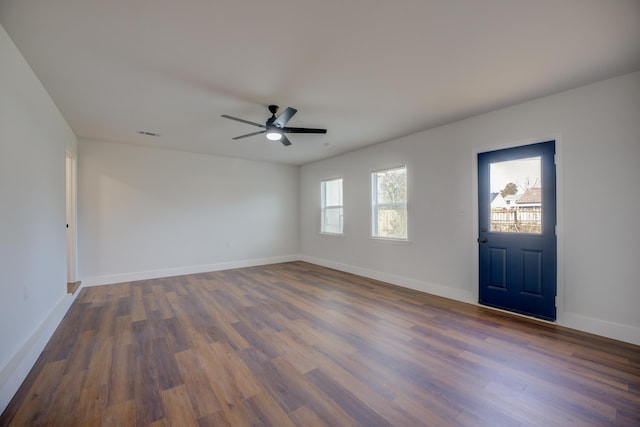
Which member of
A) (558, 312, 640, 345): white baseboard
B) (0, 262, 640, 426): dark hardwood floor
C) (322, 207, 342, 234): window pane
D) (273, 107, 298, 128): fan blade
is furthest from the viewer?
(322, 207, 342, 234): window pane

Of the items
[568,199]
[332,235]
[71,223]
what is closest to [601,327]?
[568,199]

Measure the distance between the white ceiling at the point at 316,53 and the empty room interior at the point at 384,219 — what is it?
2 centimetres

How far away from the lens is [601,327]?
8.82ft

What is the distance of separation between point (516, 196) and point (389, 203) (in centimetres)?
199

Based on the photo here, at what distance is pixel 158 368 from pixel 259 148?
13.4 ft

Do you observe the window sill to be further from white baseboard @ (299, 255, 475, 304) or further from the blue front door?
the blue front door

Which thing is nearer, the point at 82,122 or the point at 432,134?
the point at 82,122

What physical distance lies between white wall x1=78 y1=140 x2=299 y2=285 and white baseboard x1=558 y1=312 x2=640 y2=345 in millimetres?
5486

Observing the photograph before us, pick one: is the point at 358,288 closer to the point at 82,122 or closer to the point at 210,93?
the point at 210,93

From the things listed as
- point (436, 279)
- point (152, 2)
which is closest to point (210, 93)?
point (152, 2)

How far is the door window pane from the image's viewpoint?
3150 millimetres

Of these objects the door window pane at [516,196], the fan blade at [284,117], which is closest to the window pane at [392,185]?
the door window pane at [516,196]

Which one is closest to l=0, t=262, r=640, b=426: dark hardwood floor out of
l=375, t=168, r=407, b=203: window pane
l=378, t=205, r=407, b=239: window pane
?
l=378, t=205, r=407, b=239: window pane

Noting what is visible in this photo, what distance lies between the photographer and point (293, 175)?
23.6 ft
